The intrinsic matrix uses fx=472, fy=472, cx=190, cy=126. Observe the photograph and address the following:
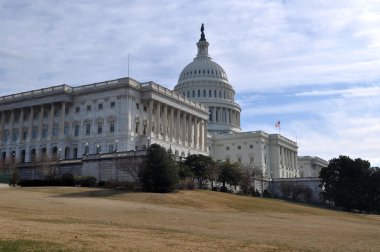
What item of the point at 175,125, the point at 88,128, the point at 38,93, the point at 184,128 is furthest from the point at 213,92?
the point at 38,93

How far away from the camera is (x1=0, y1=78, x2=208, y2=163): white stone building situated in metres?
112

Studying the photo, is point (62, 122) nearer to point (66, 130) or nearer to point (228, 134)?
point (66, 130)

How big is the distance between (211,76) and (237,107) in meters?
16.6

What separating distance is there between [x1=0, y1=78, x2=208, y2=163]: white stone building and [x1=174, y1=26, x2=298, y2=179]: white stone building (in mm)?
40765

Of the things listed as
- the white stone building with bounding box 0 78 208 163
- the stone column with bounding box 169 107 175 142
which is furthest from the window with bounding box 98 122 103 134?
the stone column with bounding box 169 107 175 142

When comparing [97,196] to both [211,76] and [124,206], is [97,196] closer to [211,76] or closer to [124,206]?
[124,206]

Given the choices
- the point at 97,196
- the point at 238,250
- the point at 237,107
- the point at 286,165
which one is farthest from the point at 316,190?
the point at 238,250

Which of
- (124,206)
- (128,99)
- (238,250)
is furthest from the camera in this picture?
(128,99)

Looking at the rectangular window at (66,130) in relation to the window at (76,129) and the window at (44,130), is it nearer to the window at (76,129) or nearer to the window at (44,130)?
the window at (76,129)

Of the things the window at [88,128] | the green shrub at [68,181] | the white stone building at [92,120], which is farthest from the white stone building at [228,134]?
the green shrub at [68,181]

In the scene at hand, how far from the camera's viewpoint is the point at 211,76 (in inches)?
7569

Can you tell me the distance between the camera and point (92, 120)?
117 meters

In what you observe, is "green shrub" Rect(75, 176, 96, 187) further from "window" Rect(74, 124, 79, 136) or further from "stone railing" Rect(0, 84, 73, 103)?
"stone railing" Rect(0, 84, 73, 103)

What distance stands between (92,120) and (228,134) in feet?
228
